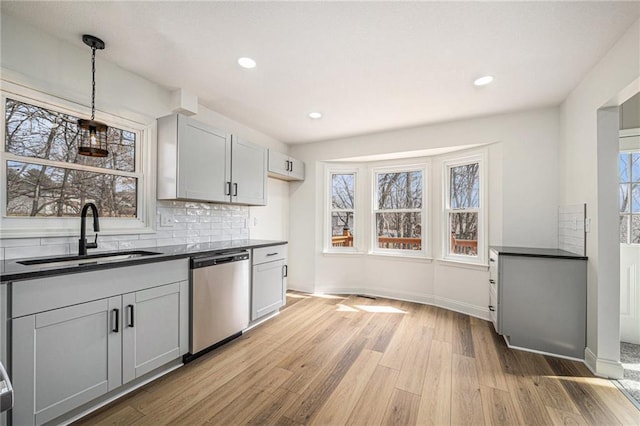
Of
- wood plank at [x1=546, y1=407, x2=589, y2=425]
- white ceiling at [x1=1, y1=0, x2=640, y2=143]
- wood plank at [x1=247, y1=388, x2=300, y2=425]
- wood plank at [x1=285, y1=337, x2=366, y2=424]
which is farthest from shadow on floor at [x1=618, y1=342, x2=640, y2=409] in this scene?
white ceiling at [x1=1, y1=0, x2=640, y2=143]

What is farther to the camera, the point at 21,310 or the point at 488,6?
the point at 488,6

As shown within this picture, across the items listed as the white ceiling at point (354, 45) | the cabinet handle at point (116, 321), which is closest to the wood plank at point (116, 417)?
the cabinet handle at point (116, 321)

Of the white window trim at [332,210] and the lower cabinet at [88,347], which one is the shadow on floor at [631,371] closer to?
the white window trim at [332,210]

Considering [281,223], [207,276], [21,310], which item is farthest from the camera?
[281,223]

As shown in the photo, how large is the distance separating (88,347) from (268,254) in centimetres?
182

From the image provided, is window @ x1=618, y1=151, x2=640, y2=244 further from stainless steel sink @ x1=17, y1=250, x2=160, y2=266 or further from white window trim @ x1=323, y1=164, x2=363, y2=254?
stainless steel sink @ x1=17, y1=250, x2=160, y2=266

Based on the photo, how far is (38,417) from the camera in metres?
1.54

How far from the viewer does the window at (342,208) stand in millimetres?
4703

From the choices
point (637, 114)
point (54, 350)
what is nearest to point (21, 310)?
point (54, 350)

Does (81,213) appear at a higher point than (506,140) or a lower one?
lower

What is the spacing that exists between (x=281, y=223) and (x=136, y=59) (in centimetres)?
289

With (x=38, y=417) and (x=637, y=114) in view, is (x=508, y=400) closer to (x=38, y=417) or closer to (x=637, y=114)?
(x=38, y=417)

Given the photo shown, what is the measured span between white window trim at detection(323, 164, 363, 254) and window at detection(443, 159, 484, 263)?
131cm

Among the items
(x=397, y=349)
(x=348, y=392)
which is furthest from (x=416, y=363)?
(x=348, y=392)
